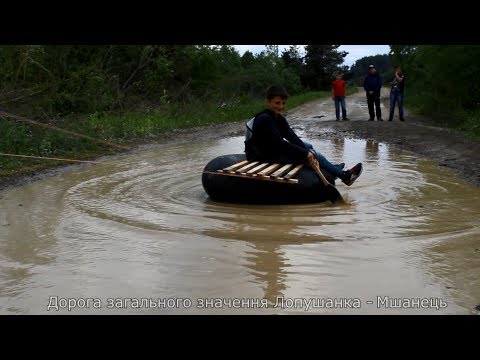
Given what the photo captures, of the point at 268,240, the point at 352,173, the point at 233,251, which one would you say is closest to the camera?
the point at 233,251

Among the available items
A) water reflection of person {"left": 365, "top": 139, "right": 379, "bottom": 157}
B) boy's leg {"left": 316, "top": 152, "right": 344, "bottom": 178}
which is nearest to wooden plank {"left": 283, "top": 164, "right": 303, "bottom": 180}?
boy's leg {"left": 316, "top": 152, "right": 344, "bottom": 178}

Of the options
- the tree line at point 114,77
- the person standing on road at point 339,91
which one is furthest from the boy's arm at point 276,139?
the person standing on road at point 339,91

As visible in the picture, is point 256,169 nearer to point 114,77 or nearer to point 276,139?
point 276,139

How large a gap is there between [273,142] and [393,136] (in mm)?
8030

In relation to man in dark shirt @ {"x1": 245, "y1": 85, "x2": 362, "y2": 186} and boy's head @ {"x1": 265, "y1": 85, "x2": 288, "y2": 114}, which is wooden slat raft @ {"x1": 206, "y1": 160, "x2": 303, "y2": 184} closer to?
man in dark shirt @ {"x1": 245, "y1": 85, "x2": 362, "y2": 186}

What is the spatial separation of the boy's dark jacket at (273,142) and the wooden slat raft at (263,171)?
107 millimetres

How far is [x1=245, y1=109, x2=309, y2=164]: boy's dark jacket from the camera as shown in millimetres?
7203

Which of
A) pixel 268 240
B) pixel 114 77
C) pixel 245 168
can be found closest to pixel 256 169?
pixel 245 168

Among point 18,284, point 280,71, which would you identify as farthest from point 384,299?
point 280,71

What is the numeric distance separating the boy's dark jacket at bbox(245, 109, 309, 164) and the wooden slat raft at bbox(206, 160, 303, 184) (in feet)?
0.35

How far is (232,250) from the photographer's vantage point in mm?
5242

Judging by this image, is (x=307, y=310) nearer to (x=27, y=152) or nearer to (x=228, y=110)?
(x=27, y=152)

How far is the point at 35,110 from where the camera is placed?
1512 centimetres

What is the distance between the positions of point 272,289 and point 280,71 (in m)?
42.8
